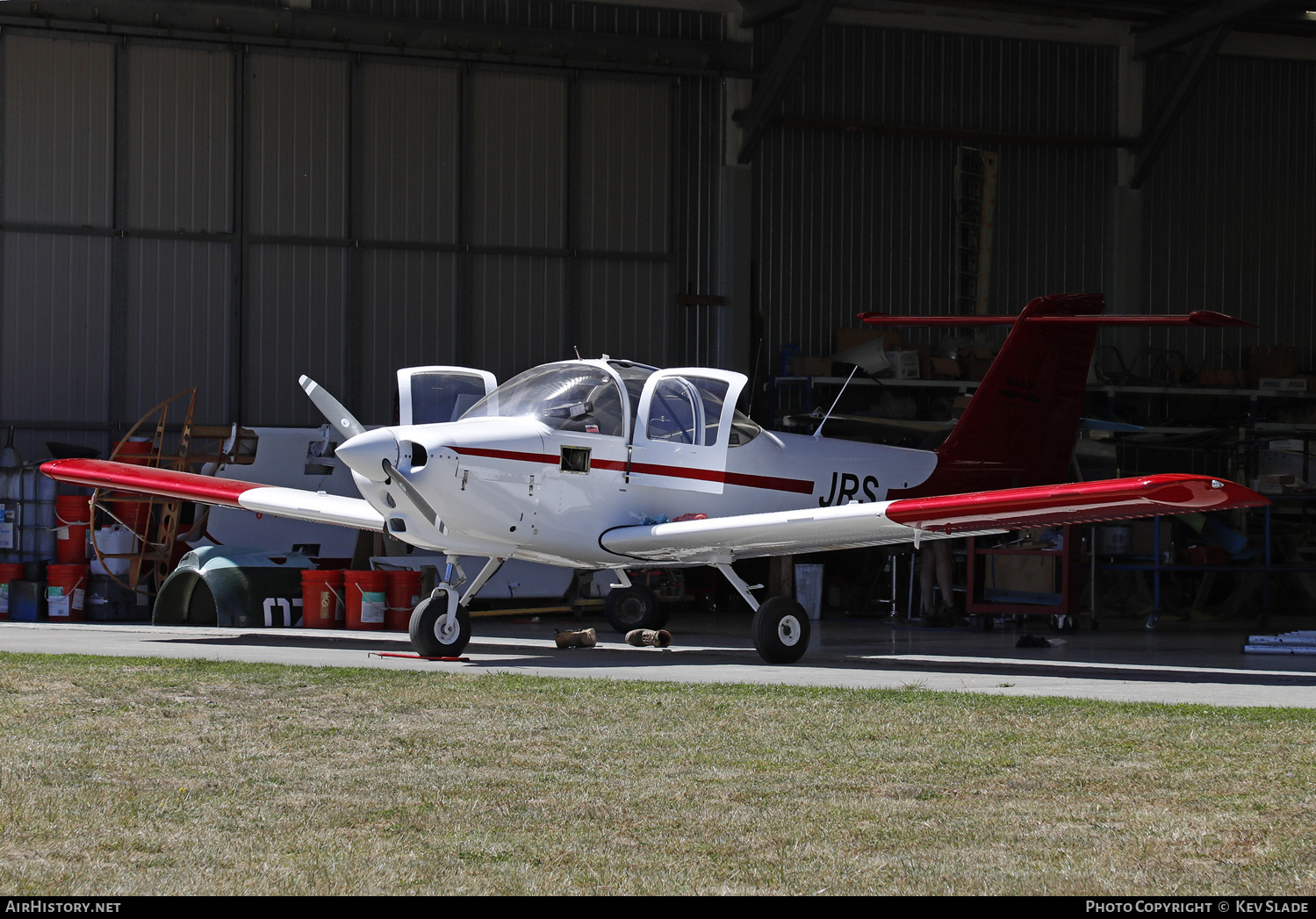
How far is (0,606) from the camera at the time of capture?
43.4 feet

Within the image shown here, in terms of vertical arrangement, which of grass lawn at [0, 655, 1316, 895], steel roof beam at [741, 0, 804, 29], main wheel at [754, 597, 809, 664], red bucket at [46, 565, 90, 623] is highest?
steel roof beam at [741, 0, 804, 29]

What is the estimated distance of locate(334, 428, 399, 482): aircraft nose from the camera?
27.0 feet

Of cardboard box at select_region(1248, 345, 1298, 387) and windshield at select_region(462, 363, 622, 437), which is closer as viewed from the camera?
windshield at select_region(462, 363, 622, 437)

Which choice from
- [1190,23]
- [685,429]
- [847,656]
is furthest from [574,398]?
[1190,23]

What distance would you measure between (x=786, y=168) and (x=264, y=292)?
6.90 meters

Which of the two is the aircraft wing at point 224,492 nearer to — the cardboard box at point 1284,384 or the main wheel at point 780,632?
the main wheel at point 780,632

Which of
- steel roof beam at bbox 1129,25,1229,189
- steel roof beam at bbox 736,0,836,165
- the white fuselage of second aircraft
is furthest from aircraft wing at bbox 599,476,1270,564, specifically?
steel roof beam at bbox 1129,25,1229,189

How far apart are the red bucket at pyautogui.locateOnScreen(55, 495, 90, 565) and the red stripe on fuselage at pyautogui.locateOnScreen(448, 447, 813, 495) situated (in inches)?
251

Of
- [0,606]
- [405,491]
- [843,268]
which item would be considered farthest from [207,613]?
[843,268]

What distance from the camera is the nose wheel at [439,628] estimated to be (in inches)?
357

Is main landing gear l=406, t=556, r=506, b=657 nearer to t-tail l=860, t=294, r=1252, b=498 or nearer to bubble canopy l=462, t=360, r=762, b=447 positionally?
bubble canopy l=462, t=360, r=762, b=447

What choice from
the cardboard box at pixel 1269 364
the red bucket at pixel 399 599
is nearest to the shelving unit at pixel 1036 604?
the red bucket at pixel 399 599

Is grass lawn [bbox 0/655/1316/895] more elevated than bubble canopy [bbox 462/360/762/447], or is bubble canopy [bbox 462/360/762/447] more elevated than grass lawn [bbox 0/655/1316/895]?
bubble canopy [bbox 462/360/762/447]

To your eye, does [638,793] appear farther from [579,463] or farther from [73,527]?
[73,527]
